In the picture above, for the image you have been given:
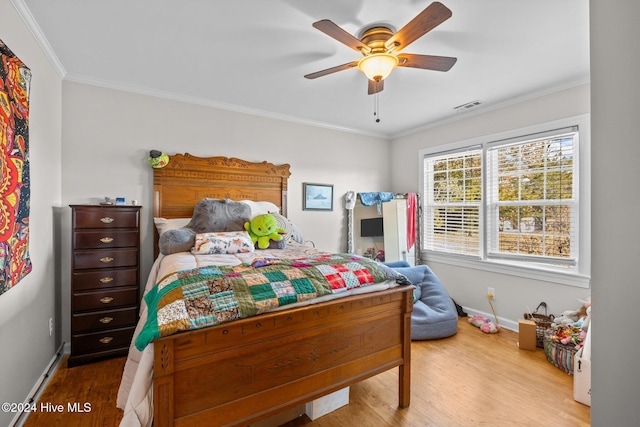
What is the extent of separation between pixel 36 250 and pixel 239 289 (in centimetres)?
178

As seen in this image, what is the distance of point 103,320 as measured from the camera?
2611mm

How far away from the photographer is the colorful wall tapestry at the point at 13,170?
1538 mm

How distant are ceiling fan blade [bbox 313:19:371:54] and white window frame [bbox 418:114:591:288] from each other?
85.7 inches

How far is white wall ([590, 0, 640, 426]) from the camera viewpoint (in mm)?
556

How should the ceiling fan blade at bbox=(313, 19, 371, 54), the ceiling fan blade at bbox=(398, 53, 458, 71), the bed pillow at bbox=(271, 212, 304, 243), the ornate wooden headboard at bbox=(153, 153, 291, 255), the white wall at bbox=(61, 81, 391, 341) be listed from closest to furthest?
the ceiling fan blade at bbox=(313, 19, 371, 54)
the ceiling fan blade at bbox=(398, 53, 458, 71)
the white wall at bbox=(61, 81, 391, 341)
the ornate wooden headboard at bbox=(153, 153, 291, 255)
the bed pillow at bbox=(271, 212, 304, 243)

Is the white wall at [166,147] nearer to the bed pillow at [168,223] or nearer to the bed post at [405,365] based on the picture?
the bed pillow at [168,223]

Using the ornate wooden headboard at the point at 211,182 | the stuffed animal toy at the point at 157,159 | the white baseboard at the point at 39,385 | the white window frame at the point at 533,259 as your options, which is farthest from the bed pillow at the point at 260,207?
the white window frame at the point at 533,259

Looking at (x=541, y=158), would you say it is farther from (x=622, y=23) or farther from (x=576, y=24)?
(x=622, y=23)

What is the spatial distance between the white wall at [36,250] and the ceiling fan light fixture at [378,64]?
213 centimetres

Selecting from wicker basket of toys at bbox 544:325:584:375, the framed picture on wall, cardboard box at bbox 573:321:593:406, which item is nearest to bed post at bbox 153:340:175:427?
cardboard box at bbox 573:321:593:406

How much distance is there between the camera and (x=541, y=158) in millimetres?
3174

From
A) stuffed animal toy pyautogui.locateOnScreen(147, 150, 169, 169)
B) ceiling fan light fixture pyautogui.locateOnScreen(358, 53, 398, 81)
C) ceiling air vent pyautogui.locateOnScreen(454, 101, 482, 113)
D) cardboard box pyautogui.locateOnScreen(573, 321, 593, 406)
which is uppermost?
ceiling air vent pyautogui.locateOnScreen(454, 101, 482, 113)

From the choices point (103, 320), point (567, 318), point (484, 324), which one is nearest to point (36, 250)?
point (103, 320)

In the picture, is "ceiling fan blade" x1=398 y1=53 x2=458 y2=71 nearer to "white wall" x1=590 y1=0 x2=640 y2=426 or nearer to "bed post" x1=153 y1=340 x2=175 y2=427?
"white wall" x1=590 y1=0 x2=640 y2=426
